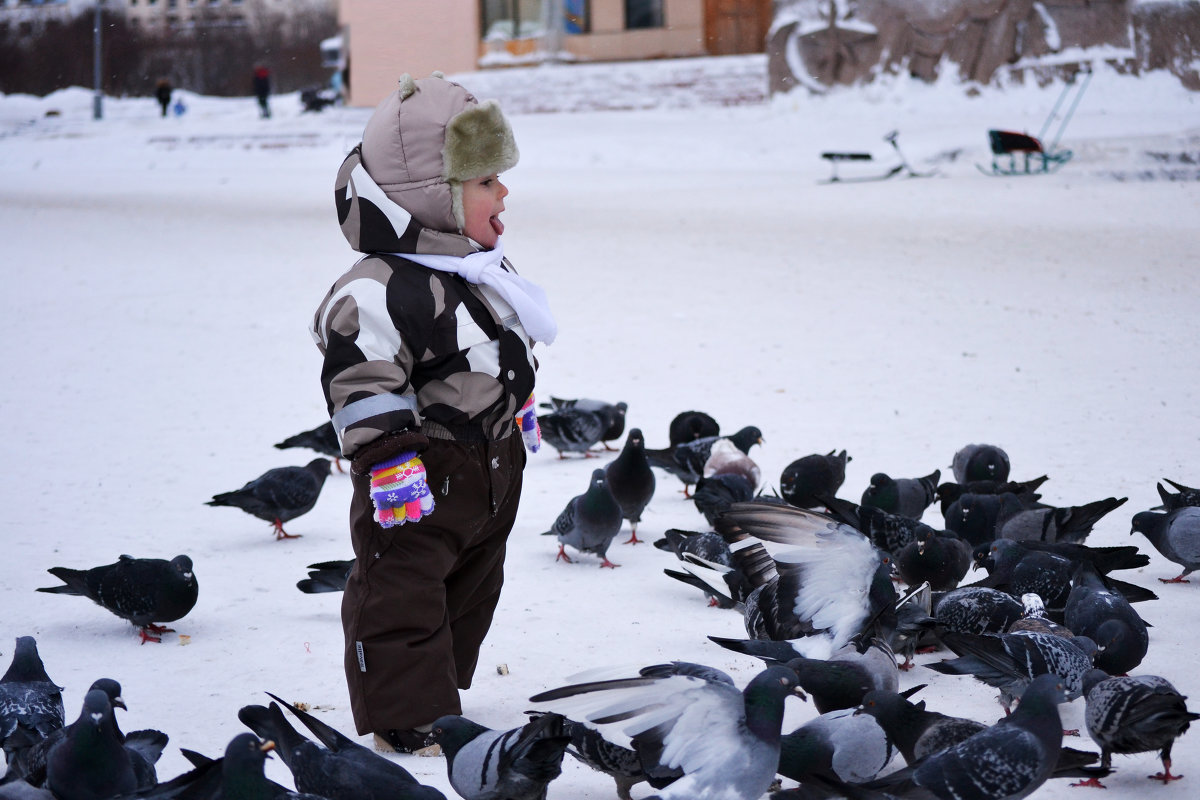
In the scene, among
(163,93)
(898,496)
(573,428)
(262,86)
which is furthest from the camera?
(262,86)

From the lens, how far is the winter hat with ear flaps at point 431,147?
2785 mm

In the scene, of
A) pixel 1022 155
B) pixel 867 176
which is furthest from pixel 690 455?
pixel 1022 155

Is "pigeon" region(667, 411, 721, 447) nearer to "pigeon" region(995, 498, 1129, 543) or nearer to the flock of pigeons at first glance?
the flock of pigeons

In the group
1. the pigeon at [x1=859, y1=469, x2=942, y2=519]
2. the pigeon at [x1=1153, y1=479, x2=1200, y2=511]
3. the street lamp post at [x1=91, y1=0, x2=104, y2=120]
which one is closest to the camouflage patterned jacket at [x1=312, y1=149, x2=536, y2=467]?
the pigeon at [x1=859, y1=469, x2=942, y2=519]

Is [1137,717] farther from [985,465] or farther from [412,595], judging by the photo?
[985,465]

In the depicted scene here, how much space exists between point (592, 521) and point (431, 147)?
183cm

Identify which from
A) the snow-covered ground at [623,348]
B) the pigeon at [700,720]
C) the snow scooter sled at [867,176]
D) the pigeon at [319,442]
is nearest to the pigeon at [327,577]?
the snow-covered ground at [623,348]

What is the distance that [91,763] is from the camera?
240cm

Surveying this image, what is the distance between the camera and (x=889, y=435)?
6.22 meters

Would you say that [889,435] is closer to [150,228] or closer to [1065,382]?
[1065,382]

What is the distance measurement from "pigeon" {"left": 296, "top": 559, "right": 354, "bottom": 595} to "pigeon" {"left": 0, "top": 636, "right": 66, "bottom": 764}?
34.5 inches

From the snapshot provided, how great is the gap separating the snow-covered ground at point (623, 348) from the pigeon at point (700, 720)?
0.36 meters

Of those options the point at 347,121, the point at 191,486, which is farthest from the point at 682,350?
the point at 347,121

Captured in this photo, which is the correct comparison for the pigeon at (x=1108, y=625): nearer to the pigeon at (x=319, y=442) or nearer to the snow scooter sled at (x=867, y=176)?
the pigeon at (x=319, y=442)
